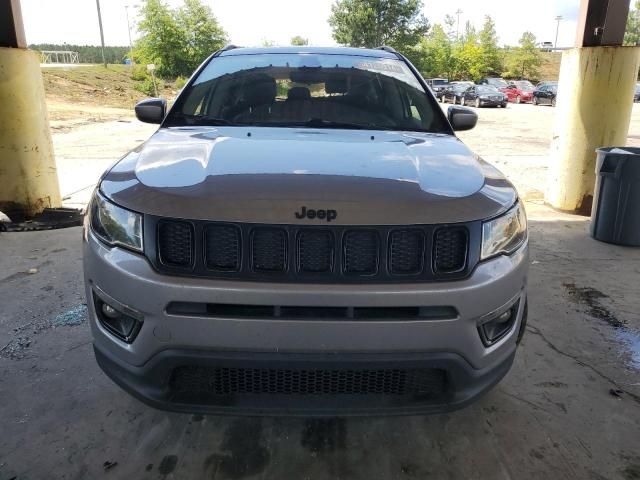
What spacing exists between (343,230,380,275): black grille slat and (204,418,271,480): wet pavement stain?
3.16 ft

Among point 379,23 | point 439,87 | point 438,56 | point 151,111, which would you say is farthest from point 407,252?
point 438,56

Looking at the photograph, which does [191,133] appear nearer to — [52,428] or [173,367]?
[173,367]

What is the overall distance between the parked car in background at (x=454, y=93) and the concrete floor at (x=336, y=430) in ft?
105

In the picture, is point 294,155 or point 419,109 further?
point 419,109

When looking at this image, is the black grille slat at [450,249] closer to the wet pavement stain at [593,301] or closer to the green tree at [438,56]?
the wet pavement stain at [593,301]

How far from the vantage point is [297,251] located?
1867 millimetres

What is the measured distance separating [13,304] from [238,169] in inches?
104

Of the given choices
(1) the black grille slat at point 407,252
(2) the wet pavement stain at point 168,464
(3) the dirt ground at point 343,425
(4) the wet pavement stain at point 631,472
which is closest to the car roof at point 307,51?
(3) the dirt ground at point 343,425

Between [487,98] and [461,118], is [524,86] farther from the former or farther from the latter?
[461,118]

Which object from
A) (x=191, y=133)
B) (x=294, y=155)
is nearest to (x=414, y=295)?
(x=294, y=155)

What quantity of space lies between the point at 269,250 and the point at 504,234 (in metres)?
0.93

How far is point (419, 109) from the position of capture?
3.22 meters

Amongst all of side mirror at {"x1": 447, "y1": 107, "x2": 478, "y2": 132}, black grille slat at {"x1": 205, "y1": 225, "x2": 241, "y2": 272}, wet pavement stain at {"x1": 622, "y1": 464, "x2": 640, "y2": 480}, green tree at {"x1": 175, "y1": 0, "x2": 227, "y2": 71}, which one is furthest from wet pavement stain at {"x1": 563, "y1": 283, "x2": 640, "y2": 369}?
green tree at {"x1": 175, "y1": 0, "x2": 227, "y2": 71}

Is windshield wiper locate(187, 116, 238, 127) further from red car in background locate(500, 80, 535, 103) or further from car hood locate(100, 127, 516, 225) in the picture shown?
red car in background locate(500, 80, 535, 103)
